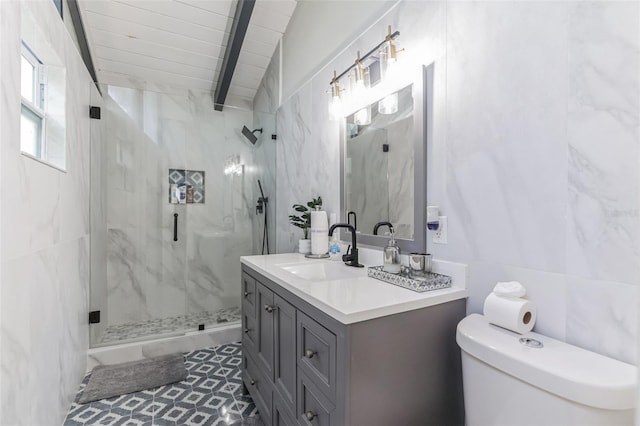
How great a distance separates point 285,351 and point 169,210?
2.30 m

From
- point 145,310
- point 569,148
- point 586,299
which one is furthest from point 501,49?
point 145,310

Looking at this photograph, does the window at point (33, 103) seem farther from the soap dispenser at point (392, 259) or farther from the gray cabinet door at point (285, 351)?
the soap dispenser at point (392, 259)

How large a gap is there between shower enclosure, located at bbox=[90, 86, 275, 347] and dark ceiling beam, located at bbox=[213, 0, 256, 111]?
23cm

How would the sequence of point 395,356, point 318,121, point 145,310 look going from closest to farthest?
point 395,356, point 318,121, point 145,310

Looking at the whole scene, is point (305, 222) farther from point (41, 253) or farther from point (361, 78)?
point (41, 253)

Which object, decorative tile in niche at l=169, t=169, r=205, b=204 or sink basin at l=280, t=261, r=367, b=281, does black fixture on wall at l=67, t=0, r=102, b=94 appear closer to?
decorative tile in niche at l=169, t=169, r=205, b=204

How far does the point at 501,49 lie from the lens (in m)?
1.04

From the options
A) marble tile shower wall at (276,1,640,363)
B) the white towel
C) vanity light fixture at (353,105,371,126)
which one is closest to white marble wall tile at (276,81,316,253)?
vanity light fixture at (353,105,371,126)

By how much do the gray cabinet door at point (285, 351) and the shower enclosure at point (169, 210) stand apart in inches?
65.9

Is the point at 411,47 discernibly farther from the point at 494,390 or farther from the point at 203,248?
the point at 203,248

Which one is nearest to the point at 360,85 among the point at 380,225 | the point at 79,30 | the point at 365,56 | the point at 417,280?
the point at 365,56

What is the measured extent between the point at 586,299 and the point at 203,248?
3.01 metres

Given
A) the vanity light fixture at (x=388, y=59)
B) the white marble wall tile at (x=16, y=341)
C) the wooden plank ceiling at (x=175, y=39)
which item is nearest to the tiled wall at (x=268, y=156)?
the wooden plank ceiling at (x=175, y=39)

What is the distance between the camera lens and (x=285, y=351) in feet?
4.22
